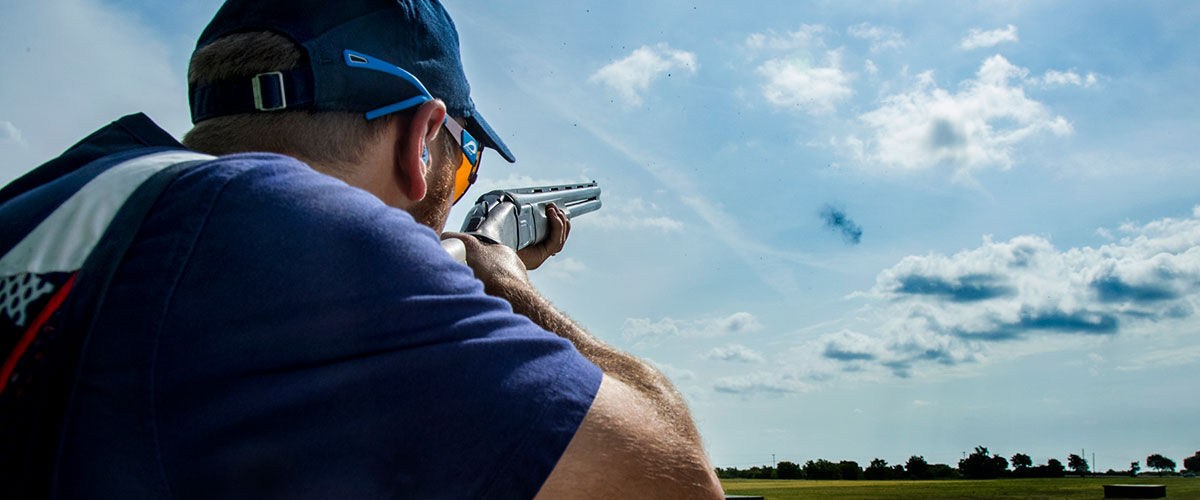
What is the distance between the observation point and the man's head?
241 cm

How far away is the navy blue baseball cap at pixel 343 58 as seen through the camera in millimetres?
2449

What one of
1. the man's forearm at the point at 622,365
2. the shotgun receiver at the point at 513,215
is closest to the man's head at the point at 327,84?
the man's forearm at the point at 622,365

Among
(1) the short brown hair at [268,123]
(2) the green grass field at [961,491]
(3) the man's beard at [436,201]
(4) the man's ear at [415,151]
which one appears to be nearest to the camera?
(1) the short brown hair at [268,123]

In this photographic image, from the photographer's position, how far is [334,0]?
2695 millimetres

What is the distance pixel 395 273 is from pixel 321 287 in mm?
136

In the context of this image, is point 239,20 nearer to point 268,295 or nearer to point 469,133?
point 469,133

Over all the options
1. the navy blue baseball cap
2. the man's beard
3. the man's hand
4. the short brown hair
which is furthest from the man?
the man's hand

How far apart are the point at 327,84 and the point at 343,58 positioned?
15cm

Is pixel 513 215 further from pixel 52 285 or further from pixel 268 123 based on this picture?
pixel 52 285

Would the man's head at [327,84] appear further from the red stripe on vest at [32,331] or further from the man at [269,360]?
the red stripe on vest at [32,331]

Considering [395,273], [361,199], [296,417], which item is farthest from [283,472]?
[361,199]

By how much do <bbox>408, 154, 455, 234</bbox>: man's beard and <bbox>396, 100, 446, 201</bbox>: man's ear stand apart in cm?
14

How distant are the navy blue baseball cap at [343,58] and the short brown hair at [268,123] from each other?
27 millimetres

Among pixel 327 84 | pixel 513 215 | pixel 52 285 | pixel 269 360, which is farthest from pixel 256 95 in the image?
pixel 513 215
